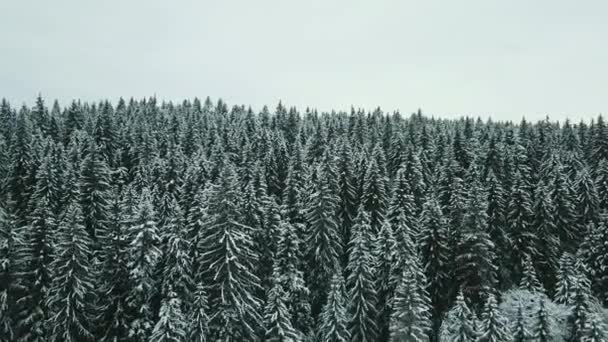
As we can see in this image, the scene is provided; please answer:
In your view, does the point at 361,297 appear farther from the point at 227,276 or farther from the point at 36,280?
the point at 36,280

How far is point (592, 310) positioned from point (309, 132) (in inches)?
2949

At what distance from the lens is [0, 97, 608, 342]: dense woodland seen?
3553 centimetres

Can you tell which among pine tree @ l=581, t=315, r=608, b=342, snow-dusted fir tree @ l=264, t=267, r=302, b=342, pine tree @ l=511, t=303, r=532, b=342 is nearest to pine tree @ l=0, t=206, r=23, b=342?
snow-dusted fir tree @ l=264, t=267, r=302, b=342

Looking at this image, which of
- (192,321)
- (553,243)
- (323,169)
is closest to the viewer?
(192,321)

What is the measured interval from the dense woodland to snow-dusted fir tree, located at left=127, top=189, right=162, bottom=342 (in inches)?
4.8

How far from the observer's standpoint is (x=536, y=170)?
8181 centimetres

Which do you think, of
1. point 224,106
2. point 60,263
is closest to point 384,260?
point 60,263

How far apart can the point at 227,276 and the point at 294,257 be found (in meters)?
7.84

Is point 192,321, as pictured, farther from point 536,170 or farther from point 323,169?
point 536,170

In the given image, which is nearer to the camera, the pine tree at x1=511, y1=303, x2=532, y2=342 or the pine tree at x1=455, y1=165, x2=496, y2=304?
the pine tree at x1=511, y1=303, x2=532, y2=342

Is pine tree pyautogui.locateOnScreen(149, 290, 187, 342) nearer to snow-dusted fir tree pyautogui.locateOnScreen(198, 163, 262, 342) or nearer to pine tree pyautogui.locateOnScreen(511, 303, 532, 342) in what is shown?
snow-dusted fir tree pyautogui.locateOnScreen(198, 163, 262, 342)

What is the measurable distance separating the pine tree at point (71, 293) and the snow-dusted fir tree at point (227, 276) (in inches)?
378

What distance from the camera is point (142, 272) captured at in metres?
35.5

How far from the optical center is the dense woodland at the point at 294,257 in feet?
117
